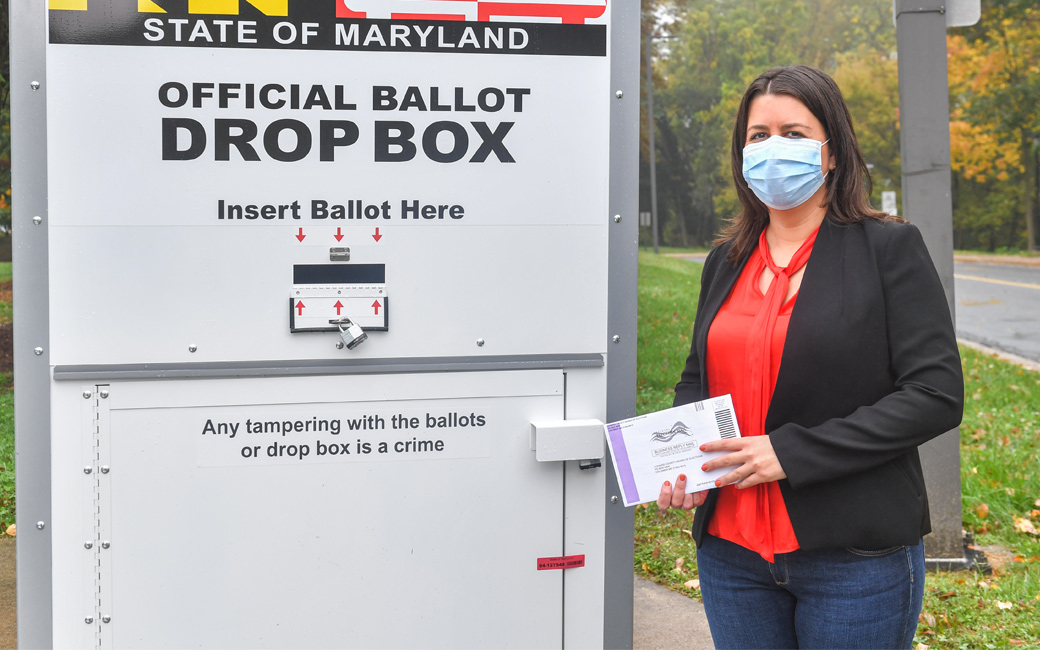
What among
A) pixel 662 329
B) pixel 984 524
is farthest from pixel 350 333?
pixel 662 329

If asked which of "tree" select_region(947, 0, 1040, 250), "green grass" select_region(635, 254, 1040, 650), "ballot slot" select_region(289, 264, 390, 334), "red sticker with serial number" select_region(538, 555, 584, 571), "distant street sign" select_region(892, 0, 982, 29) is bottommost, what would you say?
"green grass" select_region(635, 254, 1040, 650)

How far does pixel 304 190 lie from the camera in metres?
2.26

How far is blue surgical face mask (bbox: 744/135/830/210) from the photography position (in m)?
2.04

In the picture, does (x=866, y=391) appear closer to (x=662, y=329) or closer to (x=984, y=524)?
(x=984, y=524)

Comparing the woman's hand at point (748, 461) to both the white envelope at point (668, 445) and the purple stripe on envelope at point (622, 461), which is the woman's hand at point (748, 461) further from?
the purple stripe on envelope at point (622, 461)

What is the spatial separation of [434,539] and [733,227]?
1.07 m

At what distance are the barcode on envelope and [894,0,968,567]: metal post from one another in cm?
292

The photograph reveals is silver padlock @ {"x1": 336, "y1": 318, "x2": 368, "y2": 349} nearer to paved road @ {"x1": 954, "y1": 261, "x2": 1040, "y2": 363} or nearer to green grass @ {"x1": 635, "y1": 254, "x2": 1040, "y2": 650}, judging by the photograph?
green grass @ {"x1": 635, "y1": 254, "x2": 1040, "y2": 650}

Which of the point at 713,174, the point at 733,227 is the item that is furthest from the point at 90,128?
the point at 713,174

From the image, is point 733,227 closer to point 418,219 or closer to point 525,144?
point 525,144

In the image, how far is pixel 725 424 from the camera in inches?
78.9

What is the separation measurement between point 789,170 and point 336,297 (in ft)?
3.57

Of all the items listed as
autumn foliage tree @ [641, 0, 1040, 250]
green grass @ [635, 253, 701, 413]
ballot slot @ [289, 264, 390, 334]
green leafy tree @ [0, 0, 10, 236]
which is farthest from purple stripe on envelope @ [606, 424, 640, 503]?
autumn foliage tree @ [641, 0, 1040, 250]

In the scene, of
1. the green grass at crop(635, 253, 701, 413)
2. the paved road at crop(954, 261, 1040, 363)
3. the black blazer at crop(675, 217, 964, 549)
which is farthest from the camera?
the paved road at crop(954, 261, 1040, 363)
